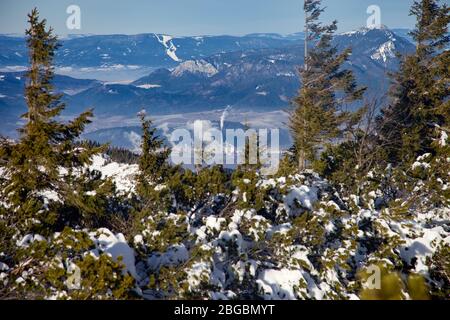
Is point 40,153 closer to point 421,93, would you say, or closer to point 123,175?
point 123,175

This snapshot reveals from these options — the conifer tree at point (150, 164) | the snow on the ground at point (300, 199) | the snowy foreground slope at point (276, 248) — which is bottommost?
the snowy foreground slope at point (276, 248)

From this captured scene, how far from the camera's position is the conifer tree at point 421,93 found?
77.7ft

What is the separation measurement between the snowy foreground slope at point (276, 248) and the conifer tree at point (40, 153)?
3.95 feet

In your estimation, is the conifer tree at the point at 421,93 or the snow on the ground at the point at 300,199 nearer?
the snow on the ground at the point at 300,199

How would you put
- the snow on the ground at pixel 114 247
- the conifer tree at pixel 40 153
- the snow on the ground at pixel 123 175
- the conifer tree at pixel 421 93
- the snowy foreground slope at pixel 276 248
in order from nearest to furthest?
the snow on the ground at pixel 114 247 → the snowy foreground slope at pixel 276 248 → the conifer tree at pixel 40 153 → the snow on the ground at pixel 123 175 → the conifer tree at pixel 421 93

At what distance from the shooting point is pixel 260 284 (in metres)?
11.7

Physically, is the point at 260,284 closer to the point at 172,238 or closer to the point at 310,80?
the point at 172,238

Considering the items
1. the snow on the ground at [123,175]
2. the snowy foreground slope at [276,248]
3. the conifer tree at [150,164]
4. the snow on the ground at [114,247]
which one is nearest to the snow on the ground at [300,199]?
the snowy foreground slope at [276,248]

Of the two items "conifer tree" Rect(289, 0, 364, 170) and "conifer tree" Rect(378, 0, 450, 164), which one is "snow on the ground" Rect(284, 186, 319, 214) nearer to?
"conifer tree" Rect(289, 0, 364, 170)

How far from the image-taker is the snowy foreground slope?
10859 millimetres

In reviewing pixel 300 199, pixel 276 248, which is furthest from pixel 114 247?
pixel 300 199

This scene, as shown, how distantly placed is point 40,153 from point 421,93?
24.3m

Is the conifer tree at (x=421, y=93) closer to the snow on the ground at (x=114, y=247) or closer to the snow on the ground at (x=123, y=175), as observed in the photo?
the snow on the ground at (x=123, y=175)
